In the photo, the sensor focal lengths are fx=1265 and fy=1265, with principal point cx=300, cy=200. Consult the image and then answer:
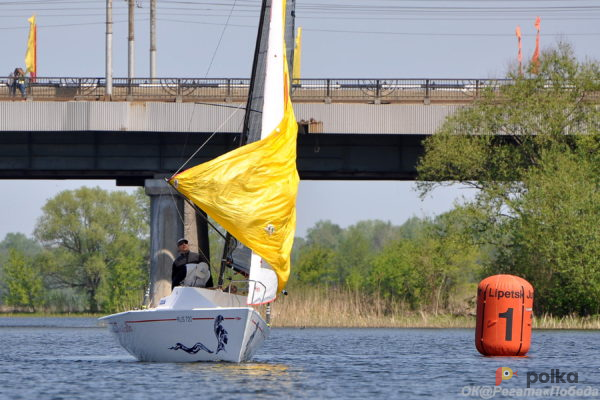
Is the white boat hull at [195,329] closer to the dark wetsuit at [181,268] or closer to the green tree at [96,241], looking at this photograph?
the dark wetsuit at [181,268]

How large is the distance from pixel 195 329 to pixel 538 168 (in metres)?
33.5

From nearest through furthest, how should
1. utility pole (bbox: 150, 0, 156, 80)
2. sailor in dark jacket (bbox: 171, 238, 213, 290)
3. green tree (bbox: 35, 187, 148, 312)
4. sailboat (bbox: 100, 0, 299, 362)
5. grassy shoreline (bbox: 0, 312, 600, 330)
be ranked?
sailboat (bbox: 100, 0, 299, 362) < sailor in dark jacket (bbox: 171, 238, 213, 290) < grassy shoreline (bbox: 0, 312, 600, 330) < utility pole (bbox: 150, 0, 156, 80) < green tree (bbox: 35, 187, 148, 312)

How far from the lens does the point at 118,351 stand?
39.3m

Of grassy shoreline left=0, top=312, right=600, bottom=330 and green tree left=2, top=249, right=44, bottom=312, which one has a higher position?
grassy shoreline left=0, top=312, right=600, bottom=330

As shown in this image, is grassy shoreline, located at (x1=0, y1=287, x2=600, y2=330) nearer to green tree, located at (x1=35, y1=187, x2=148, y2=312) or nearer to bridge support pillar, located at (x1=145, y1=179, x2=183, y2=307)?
bridge support pillar, located at (x1=145, y1=179, x2=183, y2=307)

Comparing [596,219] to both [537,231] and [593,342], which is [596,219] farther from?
[593,342]

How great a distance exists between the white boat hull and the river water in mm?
387

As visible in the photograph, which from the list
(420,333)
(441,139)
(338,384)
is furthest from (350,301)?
(338,384)

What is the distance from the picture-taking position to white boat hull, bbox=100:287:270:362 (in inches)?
1168

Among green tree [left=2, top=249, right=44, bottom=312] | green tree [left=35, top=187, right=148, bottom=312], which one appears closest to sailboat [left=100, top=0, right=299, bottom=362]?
green tree [left=35, top=187, right=148, bottom=312]

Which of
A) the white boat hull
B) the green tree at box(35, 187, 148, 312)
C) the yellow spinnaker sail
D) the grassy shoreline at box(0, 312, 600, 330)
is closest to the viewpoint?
the white boat hull

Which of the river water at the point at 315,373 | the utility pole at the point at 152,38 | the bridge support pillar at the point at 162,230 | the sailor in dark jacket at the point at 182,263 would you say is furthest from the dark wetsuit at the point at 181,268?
the utility pole at the point at 152,38

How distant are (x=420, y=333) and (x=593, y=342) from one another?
10.4 m

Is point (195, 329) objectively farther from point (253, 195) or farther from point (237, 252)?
point (253, 195)
